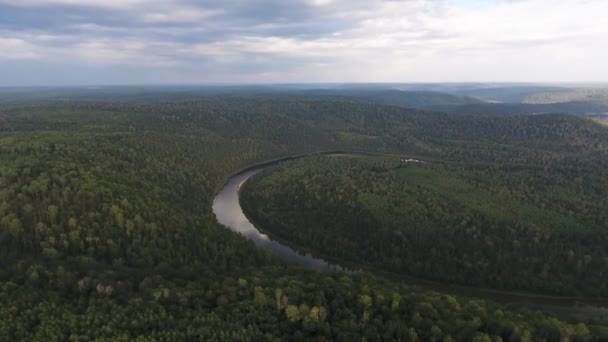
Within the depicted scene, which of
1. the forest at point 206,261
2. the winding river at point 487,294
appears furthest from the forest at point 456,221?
the winding river at point 487,294

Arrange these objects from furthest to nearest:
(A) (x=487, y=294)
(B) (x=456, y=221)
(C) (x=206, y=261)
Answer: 1. (B) (x=456, y=221)
2. (A) (x=487, y=294)
3. (C) (x=206, y=261)

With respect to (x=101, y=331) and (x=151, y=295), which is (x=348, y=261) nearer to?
(x=151, y=295)

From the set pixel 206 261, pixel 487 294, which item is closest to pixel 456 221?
pixel 487 294

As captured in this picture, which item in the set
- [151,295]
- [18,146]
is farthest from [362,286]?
[18,146]

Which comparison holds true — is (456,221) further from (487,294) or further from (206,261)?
(206,261)

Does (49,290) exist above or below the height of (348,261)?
above

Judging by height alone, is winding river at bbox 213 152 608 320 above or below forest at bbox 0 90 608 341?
below

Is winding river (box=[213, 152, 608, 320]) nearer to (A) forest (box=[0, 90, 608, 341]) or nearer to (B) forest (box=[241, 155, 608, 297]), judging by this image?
(B) forest (box=[241, 155, 608, 297])

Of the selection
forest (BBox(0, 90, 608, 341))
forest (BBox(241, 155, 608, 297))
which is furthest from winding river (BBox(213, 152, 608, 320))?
forest (BBox(0, 90, 608, 341))

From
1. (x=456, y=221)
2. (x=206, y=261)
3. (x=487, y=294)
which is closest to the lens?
(x=206, y=261)

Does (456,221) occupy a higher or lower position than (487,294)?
higher

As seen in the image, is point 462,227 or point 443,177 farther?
point 443,177
